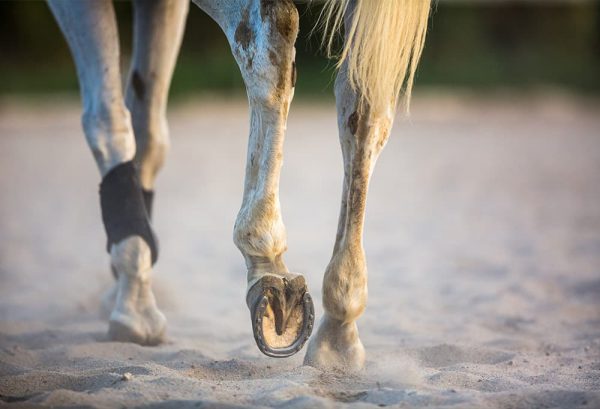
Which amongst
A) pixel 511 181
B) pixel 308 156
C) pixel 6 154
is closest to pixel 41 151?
pixel 6 154

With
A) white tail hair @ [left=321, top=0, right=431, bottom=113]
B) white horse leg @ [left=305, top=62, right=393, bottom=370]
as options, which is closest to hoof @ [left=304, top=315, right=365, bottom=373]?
white horse leg @ [left=305, top=62, right=393, bottom=370]

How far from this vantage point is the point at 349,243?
311 cm

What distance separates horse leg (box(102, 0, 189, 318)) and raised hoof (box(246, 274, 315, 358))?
145cm

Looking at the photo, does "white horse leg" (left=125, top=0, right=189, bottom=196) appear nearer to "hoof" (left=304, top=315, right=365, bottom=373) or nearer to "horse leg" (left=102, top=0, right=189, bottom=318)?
"horse leg" (left=102, top=0, right=189, bottom=318)

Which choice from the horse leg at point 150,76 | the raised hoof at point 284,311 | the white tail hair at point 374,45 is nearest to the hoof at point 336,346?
the raised hoof at point 284,311

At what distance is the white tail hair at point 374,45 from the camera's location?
9.96 feet

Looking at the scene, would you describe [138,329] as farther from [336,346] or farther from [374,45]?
[374,45]

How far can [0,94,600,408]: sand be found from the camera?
2.91m

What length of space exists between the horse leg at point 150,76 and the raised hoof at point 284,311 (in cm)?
145

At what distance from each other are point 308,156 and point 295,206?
12.0 feet

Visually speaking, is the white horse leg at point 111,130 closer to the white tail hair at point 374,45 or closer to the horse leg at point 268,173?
the horse leg at point 268,173

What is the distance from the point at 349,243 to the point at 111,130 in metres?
1.20

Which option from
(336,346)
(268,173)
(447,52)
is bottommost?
(336,346)

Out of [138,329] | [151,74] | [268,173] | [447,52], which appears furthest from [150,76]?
[447,52]
